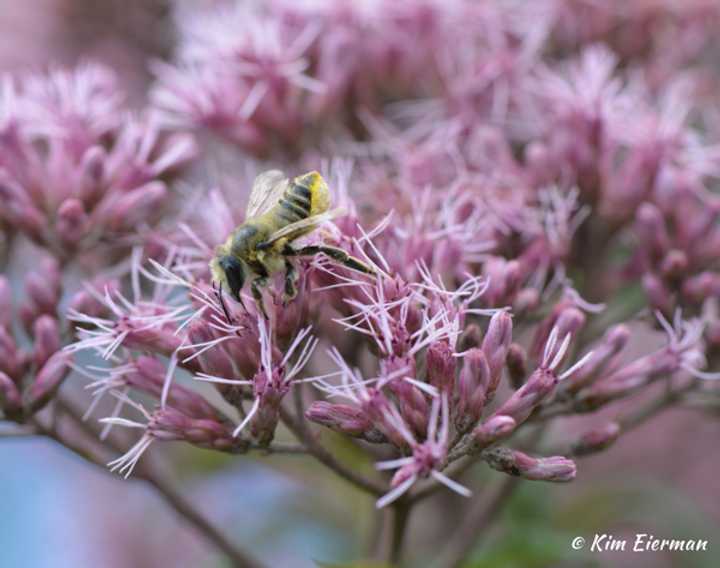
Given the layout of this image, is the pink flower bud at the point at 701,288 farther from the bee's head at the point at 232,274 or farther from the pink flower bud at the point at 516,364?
the bee's head at the point at 232,274

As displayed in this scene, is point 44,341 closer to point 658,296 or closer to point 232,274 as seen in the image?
point 232,274

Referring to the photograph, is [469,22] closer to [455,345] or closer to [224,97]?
[224,97]

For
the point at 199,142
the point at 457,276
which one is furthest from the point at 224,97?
the point at 457,276

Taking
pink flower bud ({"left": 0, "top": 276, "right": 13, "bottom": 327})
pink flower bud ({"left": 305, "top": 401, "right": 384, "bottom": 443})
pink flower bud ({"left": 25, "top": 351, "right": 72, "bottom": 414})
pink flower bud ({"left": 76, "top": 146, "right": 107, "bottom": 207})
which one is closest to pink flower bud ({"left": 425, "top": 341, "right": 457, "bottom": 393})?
pink flower bud ({"left": 305, "top": 401, "right": 384, "bottom": 443})

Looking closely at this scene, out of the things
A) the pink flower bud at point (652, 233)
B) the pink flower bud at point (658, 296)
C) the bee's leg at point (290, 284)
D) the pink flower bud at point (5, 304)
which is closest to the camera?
the bee's leg at point (290, 284)

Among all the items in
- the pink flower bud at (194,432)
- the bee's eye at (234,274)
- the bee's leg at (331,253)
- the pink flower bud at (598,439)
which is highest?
the bee's leg at (331,253)

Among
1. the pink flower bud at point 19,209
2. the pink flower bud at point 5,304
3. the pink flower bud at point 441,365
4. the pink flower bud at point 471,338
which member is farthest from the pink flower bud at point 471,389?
the pink flower bud at point 19,209
